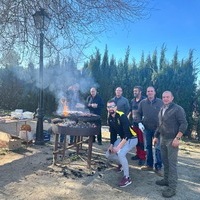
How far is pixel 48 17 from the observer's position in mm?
5566

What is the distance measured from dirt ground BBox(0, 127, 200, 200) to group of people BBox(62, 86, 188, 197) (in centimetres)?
24

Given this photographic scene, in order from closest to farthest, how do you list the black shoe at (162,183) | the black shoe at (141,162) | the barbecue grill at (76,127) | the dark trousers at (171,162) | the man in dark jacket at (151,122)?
the dark trousers at (171,162)
the black shoe at (162,183)
the barbecue grill at (76,127)
the man in dark jacket at (151,122)
the black shoe at (141,162)

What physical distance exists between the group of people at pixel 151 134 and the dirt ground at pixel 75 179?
0.78 feet

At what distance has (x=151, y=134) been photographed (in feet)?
20.6

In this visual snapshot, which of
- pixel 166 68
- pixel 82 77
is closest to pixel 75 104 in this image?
pixel 166 68

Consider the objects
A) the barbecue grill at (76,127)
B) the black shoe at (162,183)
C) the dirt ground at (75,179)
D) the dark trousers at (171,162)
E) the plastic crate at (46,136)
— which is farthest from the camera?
the plastic crate at (46,136)

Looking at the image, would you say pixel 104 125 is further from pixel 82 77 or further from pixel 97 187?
pixel 97 187

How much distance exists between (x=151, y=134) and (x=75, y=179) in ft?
6.52

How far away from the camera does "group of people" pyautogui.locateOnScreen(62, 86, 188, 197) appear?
4969mm

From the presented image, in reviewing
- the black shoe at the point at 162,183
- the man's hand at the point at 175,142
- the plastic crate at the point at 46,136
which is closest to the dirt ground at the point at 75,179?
the black shoe at the point at 162,183

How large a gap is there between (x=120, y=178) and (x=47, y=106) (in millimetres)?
10733

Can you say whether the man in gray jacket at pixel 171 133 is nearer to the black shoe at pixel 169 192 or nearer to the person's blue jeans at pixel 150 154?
the black shoe at pixel 169 192

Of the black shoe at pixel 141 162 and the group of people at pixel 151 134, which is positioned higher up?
the group of people at pixel 151 134

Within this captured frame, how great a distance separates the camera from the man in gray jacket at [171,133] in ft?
Result: 16.1
